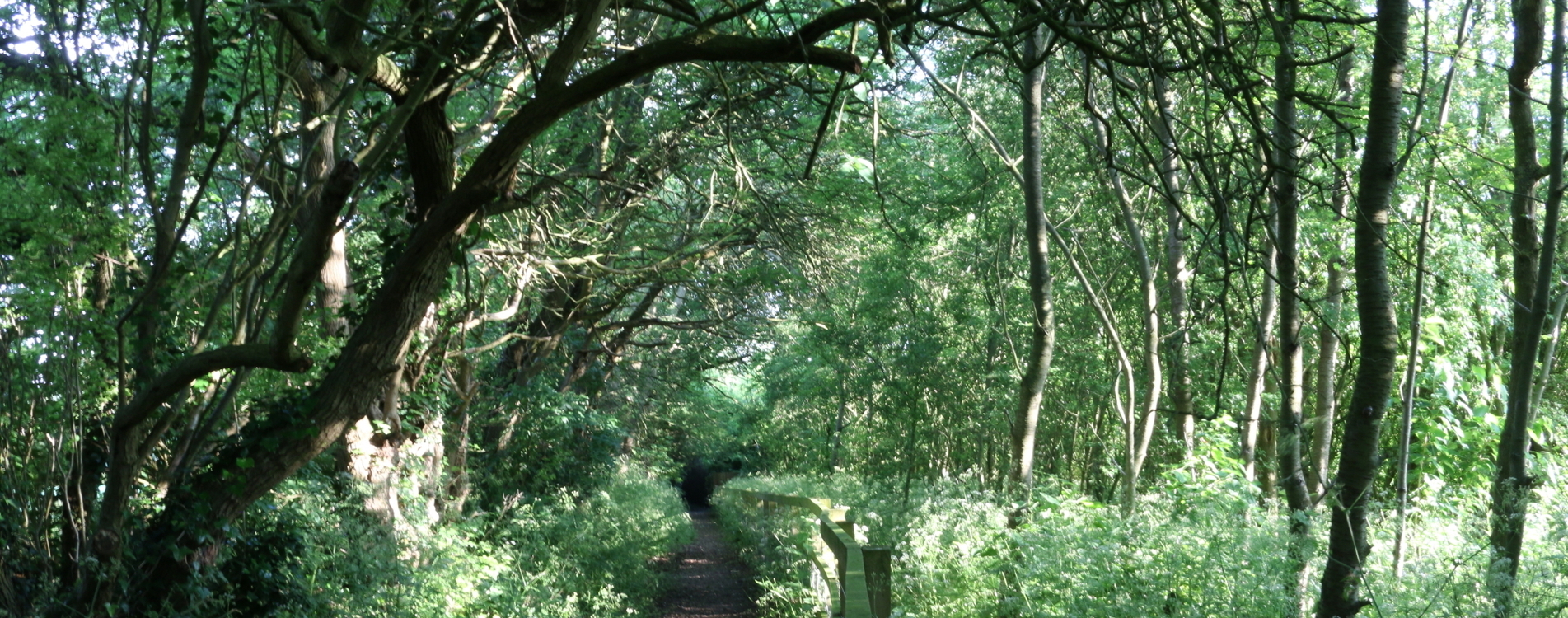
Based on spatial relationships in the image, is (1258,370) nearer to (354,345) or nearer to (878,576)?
(878,576)

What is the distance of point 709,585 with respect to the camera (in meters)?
16.4

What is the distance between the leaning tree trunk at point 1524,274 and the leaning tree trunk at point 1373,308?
0.76m

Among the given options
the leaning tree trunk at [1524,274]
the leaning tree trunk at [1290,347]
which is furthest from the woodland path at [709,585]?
the leaning tree trunk at [1524,274]

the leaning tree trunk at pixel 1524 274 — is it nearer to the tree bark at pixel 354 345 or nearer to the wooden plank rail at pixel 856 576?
the tree bark at pixel 354 345

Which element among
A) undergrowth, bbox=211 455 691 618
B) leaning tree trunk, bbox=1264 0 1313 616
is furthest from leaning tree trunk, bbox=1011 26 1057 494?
undergrowth, bbox=211 455 691 618

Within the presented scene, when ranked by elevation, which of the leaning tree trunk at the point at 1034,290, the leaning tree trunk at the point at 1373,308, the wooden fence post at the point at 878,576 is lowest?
the wooden fence post at the point at 878,576

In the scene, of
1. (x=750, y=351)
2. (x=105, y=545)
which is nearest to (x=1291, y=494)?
(x=105, y=545)

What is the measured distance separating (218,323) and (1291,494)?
6273mm

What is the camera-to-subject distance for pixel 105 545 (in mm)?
5008

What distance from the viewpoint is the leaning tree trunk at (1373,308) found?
3.71 metres

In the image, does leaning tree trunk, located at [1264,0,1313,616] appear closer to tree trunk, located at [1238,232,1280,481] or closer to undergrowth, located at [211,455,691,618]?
tree trunk, located at [1238,232,1280,481]

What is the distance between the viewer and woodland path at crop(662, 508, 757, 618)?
1389cm

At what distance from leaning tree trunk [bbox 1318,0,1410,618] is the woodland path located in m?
10.2

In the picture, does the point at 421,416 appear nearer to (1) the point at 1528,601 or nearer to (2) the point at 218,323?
(2) the point at 218,323
